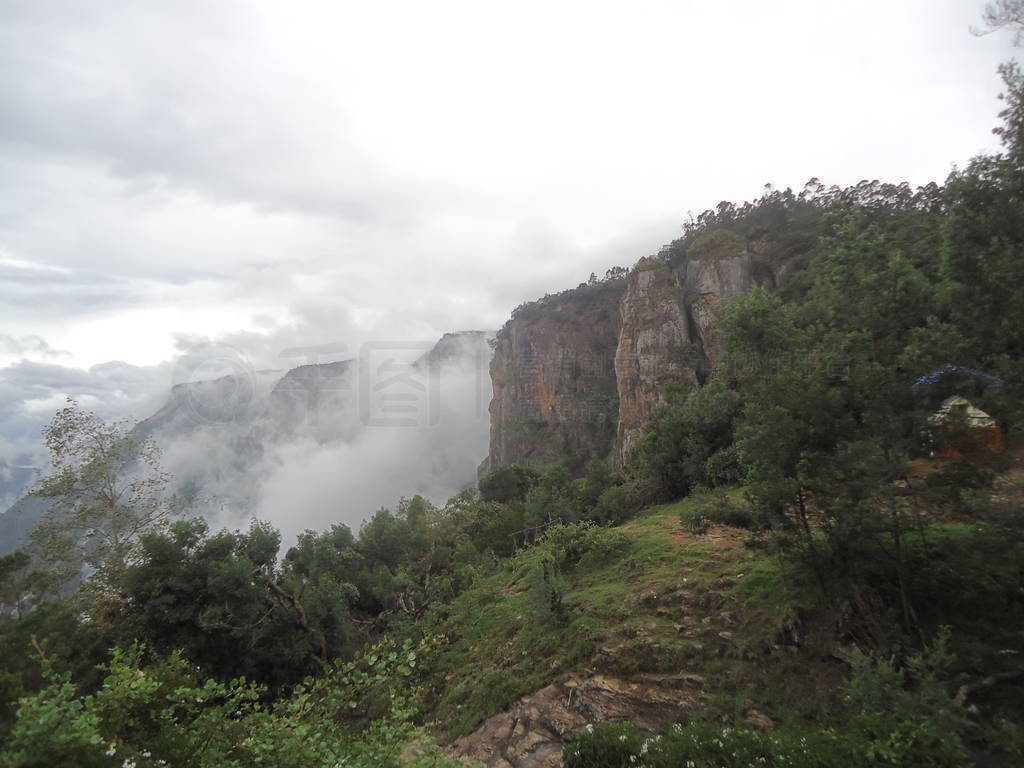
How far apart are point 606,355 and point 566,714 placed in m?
53.0

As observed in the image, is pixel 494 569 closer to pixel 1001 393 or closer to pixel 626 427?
pixel 1001 393

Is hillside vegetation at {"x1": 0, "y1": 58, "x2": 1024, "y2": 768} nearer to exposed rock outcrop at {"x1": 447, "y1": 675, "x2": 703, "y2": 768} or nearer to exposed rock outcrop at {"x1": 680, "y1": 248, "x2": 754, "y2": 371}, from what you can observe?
exposed rock outcrop at {"x1": 447, "y1": 675, "x2": 703, "y2": 768}

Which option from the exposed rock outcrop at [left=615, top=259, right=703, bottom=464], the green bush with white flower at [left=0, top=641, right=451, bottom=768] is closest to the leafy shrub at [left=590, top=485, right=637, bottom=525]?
the green bush with white flower at [left=0, top=641, right=451, bottom=768]

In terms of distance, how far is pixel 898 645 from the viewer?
536 centimetres

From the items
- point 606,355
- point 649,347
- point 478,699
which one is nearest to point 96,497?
point 478,699

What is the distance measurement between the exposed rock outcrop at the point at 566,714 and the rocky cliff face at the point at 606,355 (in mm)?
23418

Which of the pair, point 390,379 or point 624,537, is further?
point 390,379

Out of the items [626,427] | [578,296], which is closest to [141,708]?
[626,427]

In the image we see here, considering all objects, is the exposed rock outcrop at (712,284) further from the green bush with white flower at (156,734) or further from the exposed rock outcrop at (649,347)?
the green bush with white flower at (156,734)

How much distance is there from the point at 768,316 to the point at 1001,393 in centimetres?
311

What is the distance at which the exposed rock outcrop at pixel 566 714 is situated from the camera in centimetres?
606

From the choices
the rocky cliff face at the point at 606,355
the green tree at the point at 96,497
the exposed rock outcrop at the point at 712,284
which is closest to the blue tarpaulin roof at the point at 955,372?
the green tree at the point at 96,497

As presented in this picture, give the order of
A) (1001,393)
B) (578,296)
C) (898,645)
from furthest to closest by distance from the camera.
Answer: (578,296)
(898,645)
(1001,393)

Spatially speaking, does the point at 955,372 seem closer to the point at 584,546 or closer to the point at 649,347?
the point at 584,546
